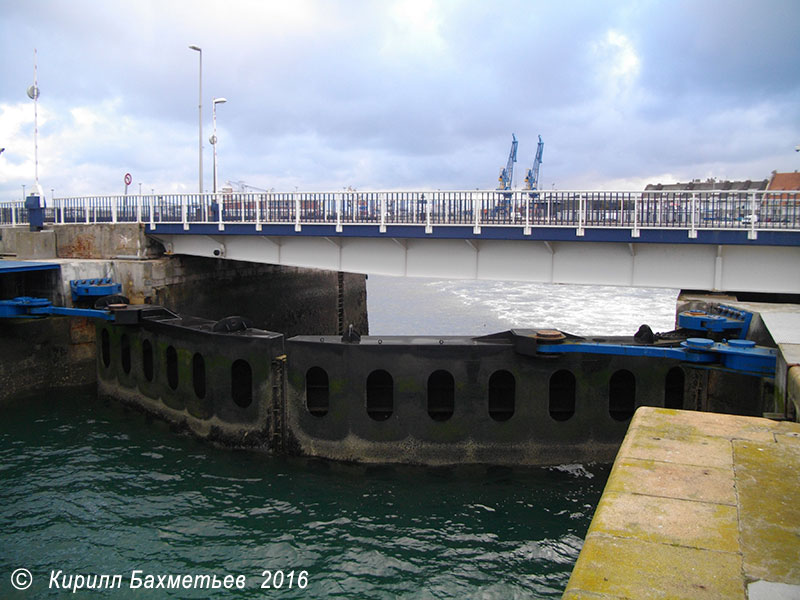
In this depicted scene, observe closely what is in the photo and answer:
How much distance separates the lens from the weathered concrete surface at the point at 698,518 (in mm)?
4973

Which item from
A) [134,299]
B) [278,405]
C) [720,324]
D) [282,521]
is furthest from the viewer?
[134,299]

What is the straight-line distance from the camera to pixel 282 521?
1473 cm

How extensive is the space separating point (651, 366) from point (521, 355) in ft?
11.9

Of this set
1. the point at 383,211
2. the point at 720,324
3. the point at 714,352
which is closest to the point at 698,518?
the point at 714,352

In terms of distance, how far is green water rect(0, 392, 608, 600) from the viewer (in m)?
12.5

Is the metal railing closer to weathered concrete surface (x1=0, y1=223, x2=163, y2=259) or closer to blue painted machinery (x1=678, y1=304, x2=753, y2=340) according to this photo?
weathered concrete surface (x1=0, y1=223, x2=163, y2=259)

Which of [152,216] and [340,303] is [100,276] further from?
[340,303]

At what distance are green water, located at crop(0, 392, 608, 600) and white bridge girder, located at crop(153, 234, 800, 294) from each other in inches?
272

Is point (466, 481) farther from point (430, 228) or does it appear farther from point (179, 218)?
point (179, 218)

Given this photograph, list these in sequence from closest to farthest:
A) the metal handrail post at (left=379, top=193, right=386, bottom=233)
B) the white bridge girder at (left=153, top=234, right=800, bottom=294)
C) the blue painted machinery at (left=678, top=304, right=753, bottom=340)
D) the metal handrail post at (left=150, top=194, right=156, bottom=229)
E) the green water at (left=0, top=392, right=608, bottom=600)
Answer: the green water at (left=0, top=392, right=608, bottom=600) → the blue painted machinery at (left=678, top=304, right=753, bottom=340) → the white bridge girder at (left=153, top=234, right=800, bottom=294) → the metal handrail post at (left=379, top=193, right=386, bottom=233) → the metal handrail post at (left=150, top=194, right=156, bottom=229)

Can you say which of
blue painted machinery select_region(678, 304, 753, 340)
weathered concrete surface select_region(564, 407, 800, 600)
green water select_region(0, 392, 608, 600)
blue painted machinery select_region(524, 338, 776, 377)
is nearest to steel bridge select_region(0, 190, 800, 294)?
blue painted machinery select_region(678, 304, 753, 340)

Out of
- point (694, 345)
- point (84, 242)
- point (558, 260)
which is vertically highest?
point (84, 242)

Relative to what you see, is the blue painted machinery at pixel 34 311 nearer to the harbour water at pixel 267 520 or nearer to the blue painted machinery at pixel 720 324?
the harbour water at pixel 267 520

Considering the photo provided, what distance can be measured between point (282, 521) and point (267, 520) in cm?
36
